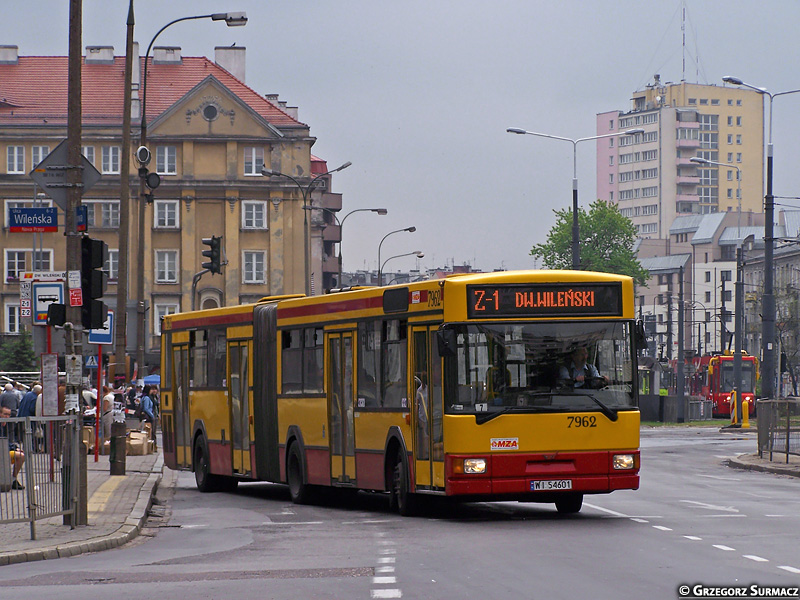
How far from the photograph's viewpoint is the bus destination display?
16.8m

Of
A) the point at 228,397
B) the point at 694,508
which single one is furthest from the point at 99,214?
the point at 694,508

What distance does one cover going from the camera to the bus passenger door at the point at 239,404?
2361 centimetres

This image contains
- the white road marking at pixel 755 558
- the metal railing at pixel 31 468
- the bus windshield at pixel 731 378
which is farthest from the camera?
the bus windshield at pixel 731 378

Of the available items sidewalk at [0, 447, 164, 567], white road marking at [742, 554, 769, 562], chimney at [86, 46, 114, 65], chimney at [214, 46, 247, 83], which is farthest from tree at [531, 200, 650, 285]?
white road marking at [742, 554, 769, 562]

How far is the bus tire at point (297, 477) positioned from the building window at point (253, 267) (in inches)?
2425

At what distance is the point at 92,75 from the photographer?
88.2m

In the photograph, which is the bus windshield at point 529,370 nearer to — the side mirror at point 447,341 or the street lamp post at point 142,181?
the side mirror at point 447,341

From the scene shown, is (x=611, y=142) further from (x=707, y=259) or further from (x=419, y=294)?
(x=419, y=294)

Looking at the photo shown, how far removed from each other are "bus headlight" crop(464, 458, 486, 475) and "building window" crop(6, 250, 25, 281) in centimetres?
6980

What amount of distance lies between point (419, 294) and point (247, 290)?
6598 centimetres

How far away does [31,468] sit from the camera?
15500mm

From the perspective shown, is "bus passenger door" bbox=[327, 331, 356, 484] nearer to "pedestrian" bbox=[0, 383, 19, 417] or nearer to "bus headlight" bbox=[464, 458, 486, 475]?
"bus headlight" bbox=[464, 458, 486, 475]

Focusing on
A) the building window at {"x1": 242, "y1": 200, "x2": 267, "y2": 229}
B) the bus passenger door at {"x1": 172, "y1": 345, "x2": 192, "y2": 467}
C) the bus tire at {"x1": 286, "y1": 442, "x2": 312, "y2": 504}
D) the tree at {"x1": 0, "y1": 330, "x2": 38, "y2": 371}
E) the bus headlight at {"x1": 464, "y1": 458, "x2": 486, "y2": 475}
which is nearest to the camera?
the bus headlight at {"x1": 464, "y1": 458, "x2": 486, "y2": 475}

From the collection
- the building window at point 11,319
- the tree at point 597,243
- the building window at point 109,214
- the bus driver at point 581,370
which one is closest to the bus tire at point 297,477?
the bus driver at point 581,370
